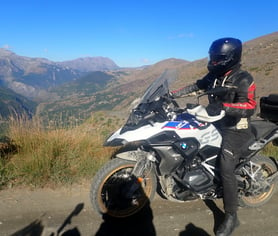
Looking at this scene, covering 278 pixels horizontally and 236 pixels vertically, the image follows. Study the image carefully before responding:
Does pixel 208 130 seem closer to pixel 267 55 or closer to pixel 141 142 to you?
pixel 141 142

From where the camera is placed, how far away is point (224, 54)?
3.57 metres

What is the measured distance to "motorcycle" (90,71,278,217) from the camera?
353 centimetres

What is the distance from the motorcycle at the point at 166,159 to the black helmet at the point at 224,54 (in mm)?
639

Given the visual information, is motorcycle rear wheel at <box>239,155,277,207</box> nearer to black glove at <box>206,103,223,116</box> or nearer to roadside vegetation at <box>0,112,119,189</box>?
black glove at <box>206,103,223,116</box>

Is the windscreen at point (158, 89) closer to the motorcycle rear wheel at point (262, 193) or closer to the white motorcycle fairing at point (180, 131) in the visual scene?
the white motorcycle fairing at point (180, 131)

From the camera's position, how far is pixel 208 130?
3.78 meters

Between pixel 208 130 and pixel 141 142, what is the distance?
101cm

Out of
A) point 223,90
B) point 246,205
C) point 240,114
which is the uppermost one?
point 223,90

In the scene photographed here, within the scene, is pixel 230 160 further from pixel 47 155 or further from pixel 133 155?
pixel 47 155

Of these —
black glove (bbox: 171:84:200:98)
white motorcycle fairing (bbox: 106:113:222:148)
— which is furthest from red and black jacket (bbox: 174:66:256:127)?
black glove (bbox: 171:84:200:98)

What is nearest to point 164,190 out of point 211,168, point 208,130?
point 211,168

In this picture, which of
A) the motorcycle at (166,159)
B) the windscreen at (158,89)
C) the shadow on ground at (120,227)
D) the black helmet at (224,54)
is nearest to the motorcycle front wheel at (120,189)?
the motorcycle at (166,159)

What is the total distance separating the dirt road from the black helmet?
85.9 inches

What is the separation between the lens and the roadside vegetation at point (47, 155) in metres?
4.70
